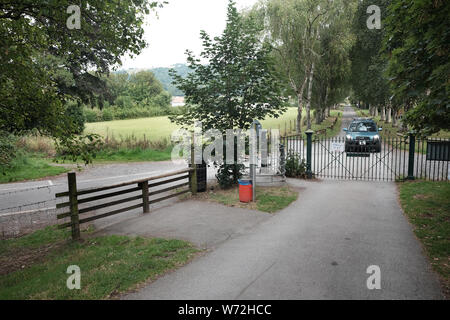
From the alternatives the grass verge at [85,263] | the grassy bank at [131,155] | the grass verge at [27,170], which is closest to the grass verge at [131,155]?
the grassy bank at [131,155]

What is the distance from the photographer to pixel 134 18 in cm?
734

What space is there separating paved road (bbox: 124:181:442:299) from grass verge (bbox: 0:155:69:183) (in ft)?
37.4

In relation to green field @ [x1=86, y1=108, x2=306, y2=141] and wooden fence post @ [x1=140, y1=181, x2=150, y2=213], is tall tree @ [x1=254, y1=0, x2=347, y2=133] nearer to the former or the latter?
green field @ [x1=86, y1=108, x2=306, y2=141]

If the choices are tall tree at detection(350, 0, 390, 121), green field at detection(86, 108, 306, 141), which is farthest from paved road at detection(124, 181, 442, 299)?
tall tree at detection(350, 0, 390, 121)

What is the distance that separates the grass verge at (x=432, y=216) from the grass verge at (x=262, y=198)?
3.44 m

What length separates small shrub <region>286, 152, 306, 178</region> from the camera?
14.0m

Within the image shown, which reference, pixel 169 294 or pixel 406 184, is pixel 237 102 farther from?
pixel 169 294

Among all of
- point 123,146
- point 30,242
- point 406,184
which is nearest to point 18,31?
point 30,242

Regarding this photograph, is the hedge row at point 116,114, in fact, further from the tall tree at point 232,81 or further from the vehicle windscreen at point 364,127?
the tall tree at point 232,81

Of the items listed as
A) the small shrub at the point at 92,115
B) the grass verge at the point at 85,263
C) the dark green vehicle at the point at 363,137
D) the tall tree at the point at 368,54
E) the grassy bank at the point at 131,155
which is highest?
the tall tree at the point at 368,54

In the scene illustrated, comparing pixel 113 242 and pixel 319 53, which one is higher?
pixel 319 53

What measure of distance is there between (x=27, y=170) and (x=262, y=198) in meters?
13.6

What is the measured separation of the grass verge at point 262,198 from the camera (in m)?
9.65
